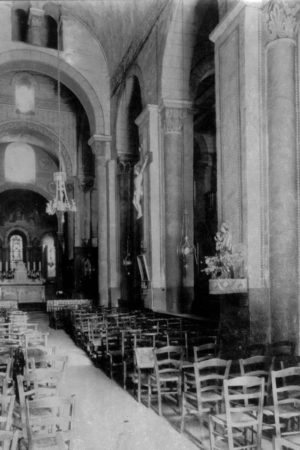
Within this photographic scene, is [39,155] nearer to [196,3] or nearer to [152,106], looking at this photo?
[152,106]

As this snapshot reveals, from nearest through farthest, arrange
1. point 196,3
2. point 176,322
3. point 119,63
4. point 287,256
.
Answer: point 287,256 → point 176,322 → point 196,3 → point 119,63

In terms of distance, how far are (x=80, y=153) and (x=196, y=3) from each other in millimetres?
12353

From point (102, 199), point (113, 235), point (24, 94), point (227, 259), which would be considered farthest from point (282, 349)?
point (24, 94)

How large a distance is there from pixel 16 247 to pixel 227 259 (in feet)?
82.7

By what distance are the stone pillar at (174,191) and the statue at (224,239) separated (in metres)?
4.71

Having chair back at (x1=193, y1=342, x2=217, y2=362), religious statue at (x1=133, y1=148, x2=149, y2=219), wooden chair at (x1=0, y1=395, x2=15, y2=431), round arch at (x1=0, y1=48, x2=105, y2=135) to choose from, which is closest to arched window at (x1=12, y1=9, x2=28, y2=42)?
round arch at (x1=0, y1=48, x2=105, y2=135)

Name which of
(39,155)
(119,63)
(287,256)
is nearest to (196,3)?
(119,63)

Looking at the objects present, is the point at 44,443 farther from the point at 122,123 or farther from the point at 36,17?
the point at 36,17

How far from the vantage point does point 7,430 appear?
4000 mm

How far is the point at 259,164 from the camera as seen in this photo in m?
8.39

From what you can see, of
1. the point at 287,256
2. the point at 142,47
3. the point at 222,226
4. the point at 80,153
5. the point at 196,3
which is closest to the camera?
the point at 287,256

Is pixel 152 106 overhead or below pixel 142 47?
below

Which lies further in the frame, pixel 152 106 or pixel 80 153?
pixel 80 153

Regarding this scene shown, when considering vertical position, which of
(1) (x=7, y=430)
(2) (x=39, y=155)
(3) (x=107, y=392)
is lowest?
(3) (x=107, y=392)
